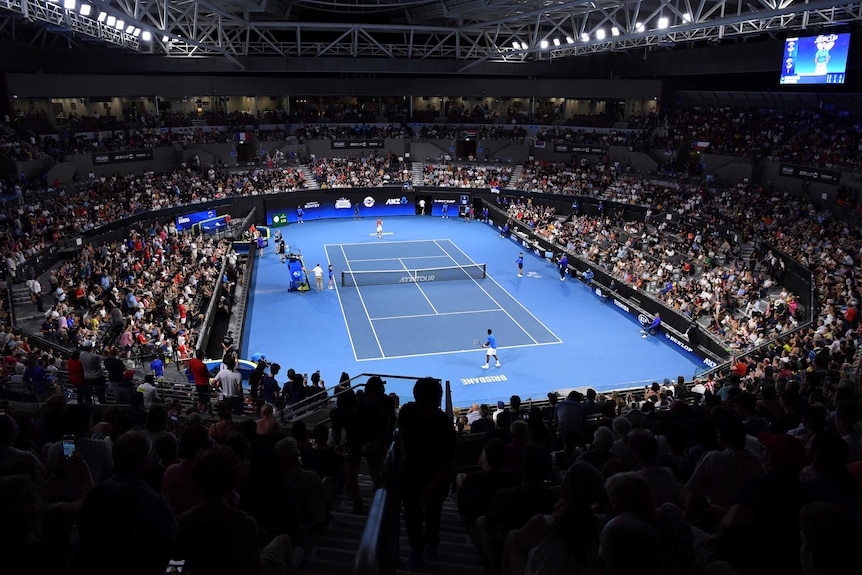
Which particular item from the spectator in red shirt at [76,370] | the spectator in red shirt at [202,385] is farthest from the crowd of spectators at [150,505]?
the spectator in red shirt at [76,370]

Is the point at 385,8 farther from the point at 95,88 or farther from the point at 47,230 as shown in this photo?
the point at 47,230

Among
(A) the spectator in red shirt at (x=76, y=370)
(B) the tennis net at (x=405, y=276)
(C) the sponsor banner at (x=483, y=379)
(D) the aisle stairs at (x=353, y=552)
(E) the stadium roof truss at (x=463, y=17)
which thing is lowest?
(C) the sponsor banner at (x=483, y=379)

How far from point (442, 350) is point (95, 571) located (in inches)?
866

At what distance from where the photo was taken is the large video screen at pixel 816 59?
97.3ft

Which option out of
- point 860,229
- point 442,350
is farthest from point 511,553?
point 860,229

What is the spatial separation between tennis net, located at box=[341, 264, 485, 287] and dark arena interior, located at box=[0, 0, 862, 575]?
311 millimetres

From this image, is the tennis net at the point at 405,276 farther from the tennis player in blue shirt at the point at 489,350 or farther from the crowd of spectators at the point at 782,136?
the crowd of spectators at the point at 782,136

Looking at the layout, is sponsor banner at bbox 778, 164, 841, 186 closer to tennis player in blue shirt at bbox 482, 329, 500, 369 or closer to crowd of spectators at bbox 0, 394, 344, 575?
tennis player in blue shirt at bbox 482, 329, 500, 369

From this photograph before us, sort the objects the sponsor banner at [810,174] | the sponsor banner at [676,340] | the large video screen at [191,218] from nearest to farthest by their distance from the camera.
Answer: the sponsor banner at [676,340] < the sponsor banner at [810,174] < the large video screen at [191,218]

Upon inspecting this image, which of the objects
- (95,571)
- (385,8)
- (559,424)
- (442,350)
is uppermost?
(385,8)

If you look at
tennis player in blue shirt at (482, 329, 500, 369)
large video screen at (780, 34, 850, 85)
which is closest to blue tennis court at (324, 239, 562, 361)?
tennis player in blue shirt at (482, 329, 500, 369)

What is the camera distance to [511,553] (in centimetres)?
411

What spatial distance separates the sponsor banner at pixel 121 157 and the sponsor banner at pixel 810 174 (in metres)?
43.2

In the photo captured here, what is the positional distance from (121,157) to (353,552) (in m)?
46.0
